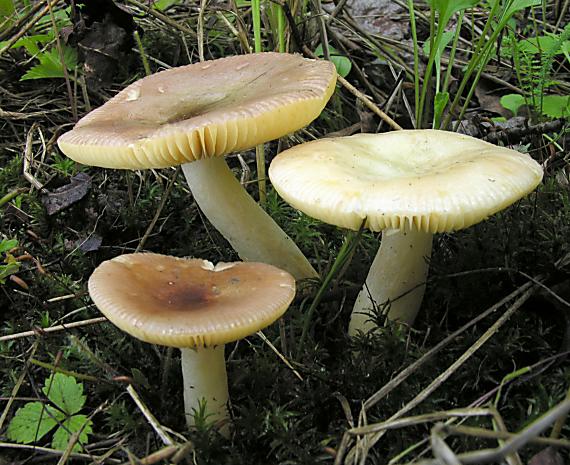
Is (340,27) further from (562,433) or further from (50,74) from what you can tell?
(562,433)

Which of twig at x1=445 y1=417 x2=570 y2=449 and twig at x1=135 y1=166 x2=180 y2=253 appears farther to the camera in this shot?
twig at x1=135 y1=166 x2=180 y2=253

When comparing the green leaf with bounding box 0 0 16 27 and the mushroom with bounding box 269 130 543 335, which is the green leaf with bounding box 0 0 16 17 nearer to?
the green leaf with bounding box 0 0 16 27

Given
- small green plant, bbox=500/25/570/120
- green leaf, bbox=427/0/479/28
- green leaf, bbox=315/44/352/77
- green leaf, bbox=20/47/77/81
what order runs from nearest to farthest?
green leaf, bbox=427/0/479/28 < small green plant, bbox=500/25/570/120 < green leaf, bbox=20/47/77/81 < green leaf, bbox=315/44/352/77

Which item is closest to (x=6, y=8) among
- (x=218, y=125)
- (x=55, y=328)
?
(x=55, y=328)

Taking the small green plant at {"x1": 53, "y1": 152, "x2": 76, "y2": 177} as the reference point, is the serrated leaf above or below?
below

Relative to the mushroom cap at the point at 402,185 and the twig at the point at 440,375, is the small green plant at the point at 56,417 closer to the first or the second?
the twig at the point at 440,375

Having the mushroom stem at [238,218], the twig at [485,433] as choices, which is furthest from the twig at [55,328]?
the twig at [485,433]

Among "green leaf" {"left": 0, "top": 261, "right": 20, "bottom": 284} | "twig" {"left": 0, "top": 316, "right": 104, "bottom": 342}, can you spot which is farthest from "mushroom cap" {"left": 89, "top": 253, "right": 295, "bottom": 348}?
"green leaf" {"left": 0, "top": 261, "right": 20, "bottom": 284}
